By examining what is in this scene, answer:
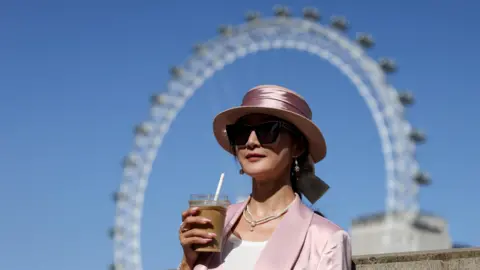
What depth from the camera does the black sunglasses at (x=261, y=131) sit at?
9.89 ft

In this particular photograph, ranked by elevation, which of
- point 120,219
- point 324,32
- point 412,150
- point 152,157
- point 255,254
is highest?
point 324,32

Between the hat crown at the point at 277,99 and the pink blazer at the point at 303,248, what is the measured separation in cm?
42

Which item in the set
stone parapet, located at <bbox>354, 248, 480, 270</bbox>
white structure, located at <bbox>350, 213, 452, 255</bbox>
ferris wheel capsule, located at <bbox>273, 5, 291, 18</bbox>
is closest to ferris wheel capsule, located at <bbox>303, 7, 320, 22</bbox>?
ferris wheel capsule, located at <bbox>273, 5, 291, 18</bbox>

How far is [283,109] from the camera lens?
294cm

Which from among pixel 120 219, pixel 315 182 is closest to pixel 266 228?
pixel 315 182

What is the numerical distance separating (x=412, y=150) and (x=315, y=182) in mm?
25949

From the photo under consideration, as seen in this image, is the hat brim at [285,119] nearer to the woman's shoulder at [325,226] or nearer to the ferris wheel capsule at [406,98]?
the woman's shoulder at [325,226]

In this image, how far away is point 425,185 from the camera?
29.9m

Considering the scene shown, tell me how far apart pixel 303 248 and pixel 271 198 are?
33cm

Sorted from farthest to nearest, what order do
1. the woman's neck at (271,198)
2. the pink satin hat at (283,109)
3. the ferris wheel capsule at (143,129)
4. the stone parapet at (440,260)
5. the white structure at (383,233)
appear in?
the white structure at (383,233) < the ferris wheel capsule at (143,129) < the stone parapet at (440,260) < the woman's neck at (271,198) < the pink satin hat at (283,109)

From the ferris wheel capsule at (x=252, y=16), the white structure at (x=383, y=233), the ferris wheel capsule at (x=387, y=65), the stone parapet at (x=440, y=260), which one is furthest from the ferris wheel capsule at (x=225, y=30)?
the stone parapet at (x=440, y=260)

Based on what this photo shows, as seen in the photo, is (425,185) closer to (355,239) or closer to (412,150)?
(412,150)

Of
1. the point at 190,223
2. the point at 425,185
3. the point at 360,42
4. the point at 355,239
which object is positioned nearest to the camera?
the point at 190,223

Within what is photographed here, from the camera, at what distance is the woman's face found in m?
3.02
